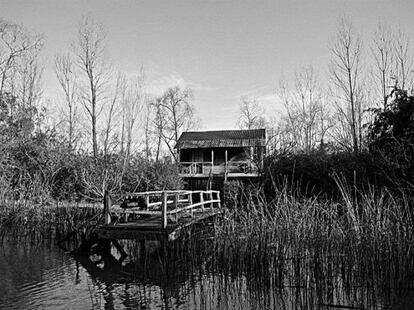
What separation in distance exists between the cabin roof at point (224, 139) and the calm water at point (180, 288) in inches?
707

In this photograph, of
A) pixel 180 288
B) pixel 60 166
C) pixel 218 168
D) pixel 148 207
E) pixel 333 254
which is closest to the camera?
pixel 333 254

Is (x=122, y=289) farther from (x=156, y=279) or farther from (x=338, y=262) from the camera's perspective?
(x=338, y=262)

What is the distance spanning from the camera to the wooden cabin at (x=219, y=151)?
2495cm

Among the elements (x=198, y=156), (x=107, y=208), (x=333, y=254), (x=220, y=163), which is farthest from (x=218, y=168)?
(x=333, y=254)

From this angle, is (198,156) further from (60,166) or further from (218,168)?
(60,166)

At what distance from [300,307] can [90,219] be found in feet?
28.4

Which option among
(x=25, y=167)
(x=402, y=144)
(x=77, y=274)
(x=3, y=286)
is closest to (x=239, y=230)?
(x=77, y=274)

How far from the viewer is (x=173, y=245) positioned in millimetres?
8477

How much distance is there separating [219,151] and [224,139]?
97cm

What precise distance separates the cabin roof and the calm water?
17959 mm

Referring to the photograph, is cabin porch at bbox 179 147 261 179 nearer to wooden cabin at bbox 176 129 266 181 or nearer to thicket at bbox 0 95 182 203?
wooden cabin at bbox 176 129 266 181

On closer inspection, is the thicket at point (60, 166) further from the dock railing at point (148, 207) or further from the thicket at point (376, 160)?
the thicket at point (376, 160)

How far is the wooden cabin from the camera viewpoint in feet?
81.9

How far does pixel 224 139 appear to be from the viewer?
90.7 feet
